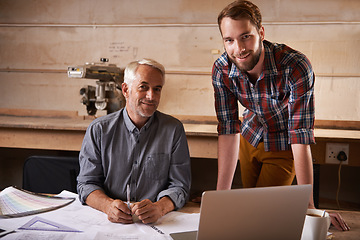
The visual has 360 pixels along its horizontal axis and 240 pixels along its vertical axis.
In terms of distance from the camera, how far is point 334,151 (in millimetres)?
2287

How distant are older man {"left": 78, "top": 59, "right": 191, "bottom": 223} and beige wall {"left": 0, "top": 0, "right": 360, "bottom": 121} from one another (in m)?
1.44

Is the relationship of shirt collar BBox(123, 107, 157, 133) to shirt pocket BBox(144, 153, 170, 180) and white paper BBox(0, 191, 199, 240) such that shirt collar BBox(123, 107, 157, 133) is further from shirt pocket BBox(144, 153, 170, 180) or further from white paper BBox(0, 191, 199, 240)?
white paper BBox(0, 191, 199, 240)

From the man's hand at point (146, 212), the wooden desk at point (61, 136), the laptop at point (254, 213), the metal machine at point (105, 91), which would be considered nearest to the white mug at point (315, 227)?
the laptop at point (254, 213)

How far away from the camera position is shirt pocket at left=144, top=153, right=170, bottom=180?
153 cm

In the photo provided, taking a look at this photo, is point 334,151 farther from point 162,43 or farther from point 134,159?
point 162,43

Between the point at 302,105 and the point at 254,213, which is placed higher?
the point at 302,105

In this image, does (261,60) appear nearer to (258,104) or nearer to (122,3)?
(258,104)

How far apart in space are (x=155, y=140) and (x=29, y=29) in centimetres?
219

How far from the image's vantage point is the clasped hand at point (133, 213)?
1.11 meters

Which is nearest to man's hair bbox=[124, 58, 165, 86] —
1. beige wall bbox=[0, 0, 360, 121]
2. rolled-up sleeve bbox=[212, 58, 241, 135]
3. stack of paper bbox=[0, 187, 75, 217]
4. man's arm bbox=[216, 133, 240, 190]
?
rolled-up sleeve bbox=[212, 58, 241, 135]

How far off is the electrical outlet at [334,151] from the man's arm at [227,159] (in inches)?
34.8

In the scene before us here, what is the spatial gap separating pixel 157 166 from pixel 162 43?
1.70 m

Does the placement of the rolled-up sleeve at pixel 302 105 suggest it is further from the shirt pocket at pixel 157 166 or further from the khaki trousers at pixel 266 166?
the shirt pocket at pixel 157 166

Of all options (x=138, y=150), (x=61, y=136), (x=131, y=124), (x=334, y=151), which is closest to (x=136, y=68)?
(x=131, y=124)
